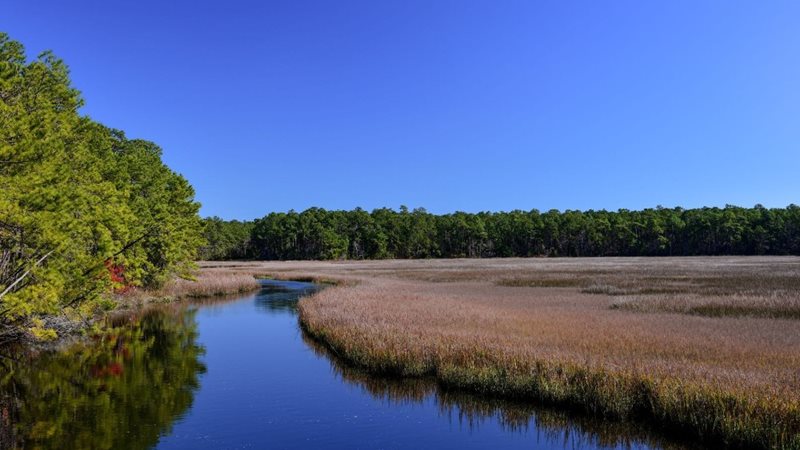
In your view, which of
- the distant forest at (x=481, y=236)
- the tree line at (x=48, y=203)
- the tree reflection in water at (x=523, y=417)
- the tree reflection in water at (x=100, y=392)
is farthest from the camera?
the distant forest at (x=481, y=236)

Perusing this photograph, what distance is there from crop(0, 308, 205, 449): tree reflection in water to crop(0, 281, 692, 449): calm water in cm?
4

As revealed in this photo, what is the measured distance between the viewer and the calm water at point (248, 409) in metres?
13.6

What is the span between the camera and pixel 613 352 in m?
18.0

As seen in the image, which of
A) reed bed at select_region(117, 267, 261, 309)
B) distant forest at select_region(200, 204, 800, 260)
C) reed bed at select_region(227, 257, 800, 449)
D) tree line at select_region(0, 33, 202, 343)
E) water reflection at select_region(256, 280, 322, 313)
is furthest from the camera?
distant forest at select_region(200, 204, 800, 260)

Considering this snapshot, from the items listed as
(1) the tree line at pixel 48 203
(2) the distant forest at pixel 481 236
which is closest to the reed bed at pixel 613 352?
(1) the tree line at pixel 48 203

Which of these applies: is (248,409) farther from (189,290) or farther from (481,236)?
(481,236)

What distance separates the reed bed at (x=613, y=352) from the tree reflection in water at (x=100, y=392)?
649 cm

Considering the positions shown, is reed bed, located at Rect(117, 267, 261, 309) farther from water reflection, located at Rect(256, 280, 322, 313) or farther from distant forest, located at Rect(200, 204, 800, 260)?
distant forest, located at Rect(200, 204, 800, 260)

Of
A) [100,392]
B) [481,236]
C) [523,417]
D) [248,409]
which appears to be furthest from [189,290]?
[481,236]

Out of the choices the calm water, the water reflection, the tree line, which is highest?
the tree line

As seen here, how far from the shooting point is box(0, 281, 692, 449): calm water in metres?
13.6

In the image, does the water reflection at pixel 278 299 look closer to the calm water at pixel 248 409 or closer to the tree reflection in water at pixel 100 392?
the tree reflection in water at pixel 100 392

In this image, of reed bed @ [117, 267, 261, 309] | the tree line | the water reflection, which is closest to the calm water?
the tree line

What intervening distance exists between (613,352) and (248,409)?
36.8 feet
